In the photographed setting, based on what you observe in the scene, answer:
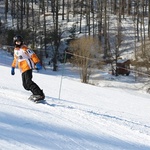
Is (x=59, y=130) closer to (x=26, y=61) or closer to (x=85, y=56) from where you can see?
(x=26, y=61)

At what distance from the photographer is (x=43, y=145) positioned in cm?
464

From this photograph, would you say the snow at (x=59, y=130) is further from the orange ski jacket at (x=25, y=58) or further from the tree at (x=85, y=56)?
the tree at (x=85, y=56)

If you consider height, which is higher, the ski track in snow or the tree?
the ski track in snow

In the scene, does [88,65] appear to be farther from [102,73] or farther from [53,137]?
[53,137]

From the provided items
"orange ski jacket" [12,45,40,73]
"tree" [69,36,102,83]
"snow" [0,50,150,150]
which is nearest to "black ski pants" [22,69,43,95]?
"orange ski jacket" [12,45,40,73]

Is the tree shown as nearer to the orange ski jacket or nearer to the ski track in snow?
the orange ski jacket

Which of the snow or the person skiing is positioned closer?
the snow

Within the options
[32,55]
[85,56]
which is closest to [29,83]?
[32,55]

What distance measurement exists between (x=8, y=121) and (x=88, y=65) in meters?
27.4

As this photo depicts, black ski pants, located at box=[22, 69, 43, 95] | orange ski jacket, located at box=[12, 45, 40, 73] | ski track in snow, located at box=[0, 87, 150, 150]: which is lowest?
ski track in snow, located at box=[0, 87, 150, 150]

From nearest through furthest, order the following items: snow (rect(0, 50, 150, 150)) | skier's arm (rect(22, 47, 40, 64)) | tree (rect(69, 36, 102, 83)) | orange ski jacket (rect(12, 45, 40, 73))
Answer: snow (rect(0, 50, 150, 150)), skier's arm (rect(22, 47, 40, 64)), orange ski jacket (rect(12, 45, 40, 73)), tree (rect(69, 36, 102, 83))

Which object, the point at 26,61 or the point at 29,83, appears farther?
the point at 29,83

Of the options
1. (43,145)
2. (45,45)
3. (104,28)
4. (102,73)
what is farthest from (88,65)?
(43,145)

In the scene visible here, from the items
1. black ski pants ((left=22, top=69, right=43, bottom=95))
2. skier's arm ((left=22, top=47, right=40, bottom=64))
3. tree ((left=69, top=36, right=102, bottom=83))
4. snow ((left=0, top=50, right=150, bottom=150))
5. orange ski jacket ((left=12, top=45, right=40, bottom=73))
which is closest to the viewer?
snow ((left=0, top=50, right=150, bottom=150))
